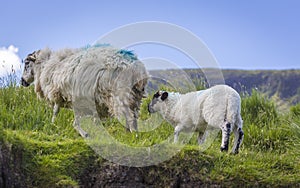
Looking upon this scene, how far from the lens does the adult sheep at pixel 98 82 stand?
677 centimetres

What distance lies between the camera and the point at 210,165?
245 inches

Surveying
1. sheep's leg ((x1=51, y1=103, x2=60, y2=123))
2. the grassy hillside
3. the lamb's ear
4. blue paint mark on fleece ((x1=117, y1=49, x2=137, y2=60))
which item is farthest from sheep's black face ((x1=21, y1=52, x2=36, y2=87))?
the lamb's ear

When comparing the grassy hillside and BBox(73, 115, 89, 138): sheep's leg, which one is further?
BBox(73, 115, 89, 138): sheep's leg

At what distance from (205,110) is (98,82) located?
1554mm

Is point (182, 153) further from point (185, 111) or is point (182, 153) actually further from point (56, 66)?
point (56, 66)

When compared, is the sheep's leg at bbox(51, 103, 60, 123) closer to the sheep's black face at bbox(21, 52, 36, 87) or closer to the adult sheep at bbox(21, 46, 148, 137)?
the adult sheep at bbox(21, 46, 148, 137)

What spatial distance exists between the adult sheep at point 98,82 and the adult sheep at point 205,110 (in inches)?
37.1

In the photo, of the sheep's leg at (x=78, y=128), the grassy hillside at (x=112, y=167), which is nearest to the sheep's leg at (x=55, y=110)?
the sheep's leg at (x=78, y=128)

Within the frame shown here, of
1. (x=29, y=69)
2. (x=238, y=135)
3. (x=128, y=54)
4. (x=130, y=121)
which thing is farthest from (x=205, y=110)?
(x=29, y=69)

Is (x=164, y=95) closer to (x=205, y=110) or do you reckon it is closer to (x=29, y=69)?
(x=205, y=110)

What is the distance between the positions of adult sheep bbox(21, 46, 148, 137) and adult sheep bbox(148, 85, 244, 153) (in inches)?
37.1

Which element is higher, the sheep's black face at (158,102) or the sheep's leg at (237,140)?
the sheep's black face at (158,102)

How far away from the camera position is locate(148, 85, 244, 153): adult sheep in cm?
680

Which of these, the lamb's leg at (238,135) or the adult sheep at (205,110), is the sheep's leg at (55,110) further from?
the lamb's leg at (238,135)
